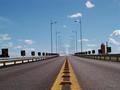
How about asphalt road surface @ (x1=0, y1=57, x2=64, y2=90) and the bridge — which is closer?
the bridge

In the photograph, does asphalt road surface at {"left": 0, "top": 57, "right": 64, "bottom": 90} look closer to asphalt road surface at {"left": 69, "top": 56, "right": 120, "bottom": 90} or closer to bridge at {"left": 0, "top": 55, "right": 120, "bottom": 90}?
bridge at {"left": 0, "top": 55, "right": 120, "bottom": 90}

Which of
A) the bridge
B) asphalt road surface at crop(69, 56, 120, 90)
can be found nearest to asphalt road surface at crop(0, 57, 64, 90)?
the bridge

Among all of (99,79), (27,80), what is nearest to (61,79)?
(27,80)

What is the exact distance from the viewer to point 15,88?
1095 centimetres

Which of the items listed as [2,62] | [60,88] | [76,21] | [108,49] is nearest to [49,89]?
[60,88]

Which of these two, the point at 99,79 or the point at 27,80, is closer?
the point at 27,80

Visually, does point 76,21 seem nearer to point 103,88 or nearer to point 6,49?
point 6,49

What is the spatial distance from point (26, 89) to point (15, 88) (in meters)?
0.53

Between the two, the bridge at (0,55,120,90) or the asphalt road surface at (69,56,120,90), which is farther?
the asphalt road surface at (69,56,120,90)

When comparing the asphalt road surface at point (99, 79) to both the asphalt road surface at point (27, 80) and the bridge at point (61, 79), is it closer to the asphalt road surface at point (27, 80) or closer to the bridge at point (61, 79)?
the bridge at point (61, 79)

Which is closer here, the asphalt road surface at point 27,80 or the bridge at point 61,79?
the bridge at point 61,79

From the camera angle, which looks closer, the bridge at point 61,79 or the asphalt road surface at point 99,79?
the bridge at point 61,79

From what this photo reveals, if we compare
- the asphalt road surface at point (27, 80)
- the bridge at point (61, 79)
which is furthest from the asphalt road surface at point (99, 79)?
the asphalt road surface at point (27, 80)

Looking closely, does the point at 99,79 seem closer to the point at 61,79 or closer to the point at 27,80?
the point at 61,79
